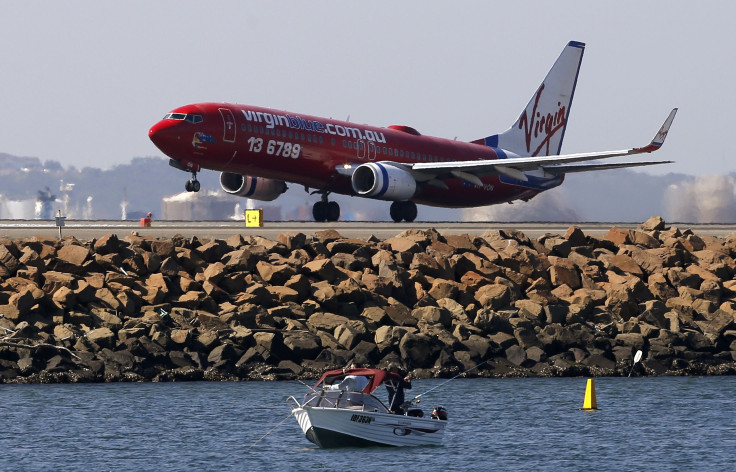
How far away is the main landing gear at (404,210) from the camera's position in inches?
2260

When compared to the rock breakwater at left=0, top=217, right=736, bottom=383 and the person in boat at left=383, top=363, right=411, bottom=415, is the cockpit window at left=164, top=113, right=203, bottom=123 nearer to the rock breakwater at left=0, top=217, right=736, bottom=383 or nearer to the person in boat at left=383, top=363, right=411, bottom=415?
the rock breakwater at left=0, top=217, right=736, bottom=383

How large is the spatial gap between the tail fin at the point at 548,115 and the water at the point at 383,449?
3217 centimetres

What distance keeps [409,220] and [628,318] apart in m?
18.1

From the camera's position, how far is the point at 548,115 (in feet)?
227

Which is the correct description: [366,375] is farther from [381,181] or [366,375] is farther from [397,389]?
[381,181]

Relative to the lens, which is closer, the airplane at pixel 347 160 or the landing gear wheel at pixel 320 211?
the airplane at pixel 347 160


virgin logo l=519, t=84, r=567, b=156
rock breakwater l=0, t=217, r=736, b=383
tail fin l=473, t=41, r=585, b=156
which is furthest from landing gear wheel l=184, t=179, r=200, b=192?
virgin logo l=519, t=84, r=567, b=156

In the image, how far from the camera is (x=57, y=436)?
28484mm

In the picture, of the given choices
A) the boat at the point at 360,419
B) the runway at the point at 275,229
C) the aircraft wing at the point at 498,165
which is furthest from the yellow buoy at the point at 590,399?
the aircraft wing at the point at 498,165

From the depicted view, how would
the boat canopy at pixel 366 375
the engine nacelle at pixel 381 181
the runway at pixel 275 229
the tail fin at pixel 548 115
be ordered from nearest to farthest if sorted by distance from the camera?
the boat canopy at pixel 366 375 → the runway at pixel 275 229 → the engine nacelle at pixel 381 181 → the tail fin at pixel 548 115

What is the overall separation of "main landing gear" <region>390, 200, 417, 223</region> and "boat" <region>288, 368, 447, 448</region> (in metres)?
29.7

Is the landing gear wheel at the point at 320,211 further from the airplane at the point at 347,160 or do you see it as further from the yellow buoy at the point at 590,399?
the yellow buoy at the point at 590,399

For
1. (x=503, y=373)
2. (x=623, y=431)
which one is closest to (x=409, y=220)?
(x=503, y=373)

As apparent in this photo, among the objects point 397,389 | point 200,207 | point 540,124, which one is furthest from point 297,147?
point 200,207
